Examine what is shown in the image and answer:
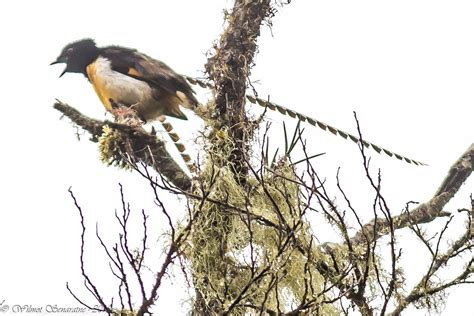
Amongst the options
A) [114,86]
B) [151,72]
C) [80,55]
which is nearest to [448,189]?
[151,72]

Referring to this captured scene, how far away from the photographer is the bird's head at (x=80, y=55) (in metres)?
4.84

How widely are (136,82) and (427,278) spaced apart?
2.11m

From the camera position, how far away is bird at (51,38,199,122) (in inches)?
176

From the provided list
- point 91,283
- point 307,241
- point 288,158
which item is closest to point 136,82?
point 288,158

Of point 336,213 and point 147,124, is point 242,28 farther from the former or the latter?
point 336,213

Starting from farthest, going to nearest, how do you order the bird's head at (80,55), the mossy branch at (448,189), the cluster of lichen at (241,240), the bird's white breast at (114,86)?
the bird's head at (80,55), the bird's white breast at (114,86), the mossy branch at (448,189), the cluster of lichen at (241,240)

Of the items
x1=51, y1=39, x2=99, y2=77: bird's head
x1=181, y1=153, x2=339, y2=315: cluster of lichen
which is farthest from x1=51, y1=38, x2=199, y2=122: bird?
x1=181, y1=153, x2=339, y2=315: cluster of lichen

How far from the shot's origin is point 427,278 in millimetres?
2996

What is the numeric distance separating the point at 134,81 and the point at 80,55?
0.47 metres

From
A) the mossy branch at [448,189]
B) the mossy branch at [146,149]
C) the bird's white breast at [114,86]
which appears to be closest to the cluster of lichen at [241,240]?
the mossy branch at [146,149]

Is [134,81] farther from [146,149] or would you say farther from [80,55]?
[146,149]

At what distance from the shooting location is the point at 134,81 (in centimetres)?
457

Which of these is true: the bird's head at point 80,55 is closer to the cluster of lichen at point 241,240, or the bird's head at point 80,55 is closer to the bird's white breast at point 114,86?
the bird's white breast at point 114,86

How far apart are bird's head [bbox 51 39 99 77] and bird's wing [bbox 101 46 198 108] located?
9 cm
